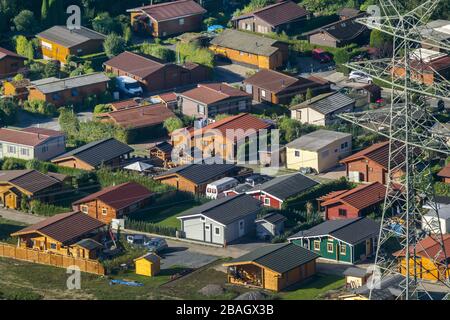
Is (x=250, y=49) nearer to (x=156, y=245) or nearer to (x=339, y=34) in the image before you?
(x=339, y=34)

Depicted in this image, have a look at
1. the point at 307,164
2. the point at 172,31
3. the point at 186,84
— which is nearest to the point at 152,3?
the point at 172,31

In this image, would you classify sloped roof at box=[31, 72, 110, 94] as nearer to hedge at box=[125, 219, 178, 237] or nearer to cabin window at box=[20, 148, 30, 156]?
cabin window at box=[20, 148, 30, 156]

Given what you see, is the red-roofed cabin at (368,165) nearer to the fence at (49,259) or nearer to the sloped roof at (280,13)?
the fence at (49,259)

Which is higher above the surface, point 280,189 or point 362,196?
point 362,196

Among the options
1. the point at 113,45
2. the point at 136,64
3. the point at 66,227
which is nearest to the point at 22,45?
the point at 113,45

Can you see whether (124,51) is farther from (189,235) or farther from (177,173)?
(189,235)

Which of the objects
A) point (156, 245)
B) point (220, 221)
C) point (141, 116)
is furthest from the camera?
point (141, 116)
